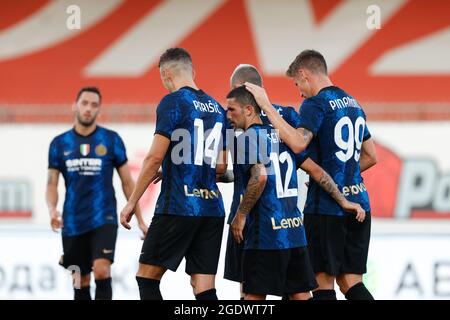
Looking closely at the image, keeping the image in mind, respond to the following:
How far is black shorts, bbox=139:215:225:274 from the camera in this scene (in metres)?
6.48

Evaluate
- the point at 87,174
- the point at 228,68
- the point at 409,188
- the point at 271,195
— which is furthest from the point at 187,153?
the point at 228,68

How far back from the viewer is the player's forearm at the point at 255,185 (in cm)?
615

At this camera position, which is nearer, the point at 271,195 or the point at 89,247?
the point at 271,195

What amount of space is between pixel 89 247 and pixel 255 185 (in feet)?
9.70

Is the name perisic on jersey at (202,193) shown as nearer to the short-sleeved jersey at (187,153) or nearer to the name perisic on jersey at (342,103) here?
the short-sleeved jersey at (187,153)

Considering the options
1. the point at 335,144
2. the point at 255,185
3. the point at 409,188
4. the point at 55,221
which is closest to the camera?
the point at 255,185

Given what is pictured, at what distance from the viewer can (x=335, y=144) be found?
6742 millimetres

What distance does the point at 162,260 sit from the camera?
6.47 meters

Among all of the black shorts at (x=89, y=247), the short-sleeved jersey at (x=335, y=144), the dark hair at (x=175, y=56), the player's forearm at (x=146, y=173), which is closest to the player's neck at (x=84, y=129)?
the black shorts at (x=89, y=247)

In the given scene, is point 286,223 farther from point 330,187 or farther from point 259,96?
point 259,96

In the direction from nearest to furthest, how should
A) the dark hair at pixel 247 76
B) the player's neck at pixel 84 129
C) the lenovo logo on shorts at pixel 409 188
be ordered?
the dark hair at pixel 247 76, the player's neck at pixel 84 129, the lenovo logo on shorts at pixel 409 188

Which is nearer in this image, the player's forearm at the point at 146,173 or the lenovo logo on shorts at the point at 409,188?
the player's forearm at the point at 146,173

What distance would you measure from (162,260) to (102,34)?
27.5 feet

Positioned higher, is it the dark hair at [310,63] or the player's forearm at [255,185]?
the dark hair at [310,63]
